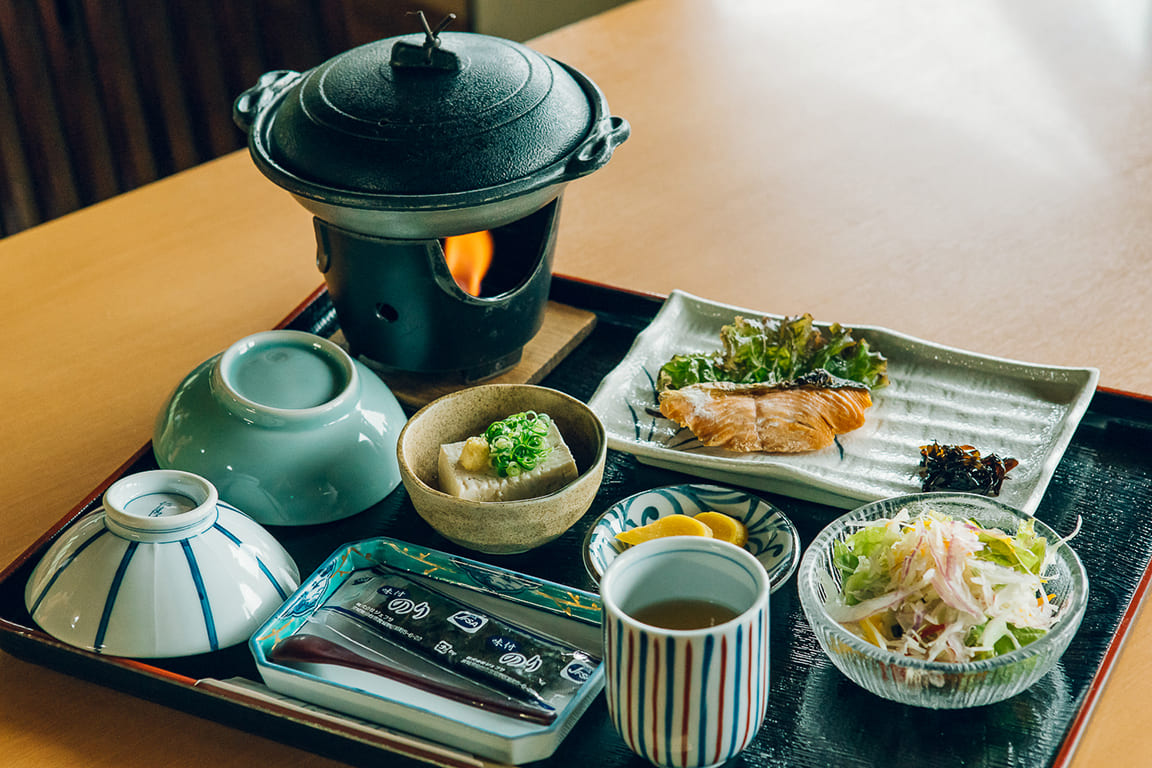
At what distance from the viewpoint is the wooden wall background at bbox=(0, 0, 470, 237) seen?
261cm

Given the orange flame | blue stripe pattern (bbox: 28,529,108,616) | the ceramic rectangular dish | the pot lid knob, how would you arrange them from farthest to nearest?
Answer: the orange flame < the pot lid knob < blue stripe pattern (bbox: 28,529,108,616) < the ceramic rectangular dish

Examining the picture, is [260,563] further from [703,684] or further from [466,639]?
[703,684]

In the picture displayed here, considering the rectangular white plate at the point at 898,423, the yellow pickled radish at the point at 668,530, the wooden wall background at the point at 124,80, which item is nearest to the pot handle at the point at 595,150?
the rectangular white plate at the point at 898,423

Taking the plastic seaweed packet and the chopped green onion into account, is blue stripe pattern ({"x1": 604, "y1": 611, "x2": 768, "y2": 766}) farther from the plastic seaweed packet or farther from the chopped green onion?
the chopped green onion

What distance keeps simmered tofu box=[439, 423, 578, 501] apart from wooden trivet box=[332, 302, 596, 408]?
0.27 meters

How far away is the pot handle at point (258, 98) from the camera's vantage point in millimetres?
1396

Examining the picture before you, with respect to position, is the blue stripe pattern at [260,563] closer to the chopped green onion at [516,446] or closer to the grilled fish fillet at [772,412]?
the chopped green onion at [516,446]

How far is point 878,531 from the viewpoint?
3.64 ft

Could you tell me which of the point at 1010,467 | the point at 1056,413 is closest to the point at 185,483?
the point at 1010,467

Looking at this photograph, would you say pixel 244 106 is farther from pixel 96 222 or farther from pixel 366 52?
pixel 96 222

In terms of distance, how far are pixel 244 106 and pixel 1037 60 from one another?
180cm

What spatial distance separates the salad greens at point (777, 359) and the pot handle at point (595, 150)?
30 cm

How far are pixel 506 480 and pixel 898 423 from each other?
0.50 m

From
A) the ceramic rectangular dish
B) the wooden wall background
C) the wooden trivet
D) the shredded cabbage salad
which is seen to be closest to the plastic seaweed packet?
the ceramic rectangular dish
